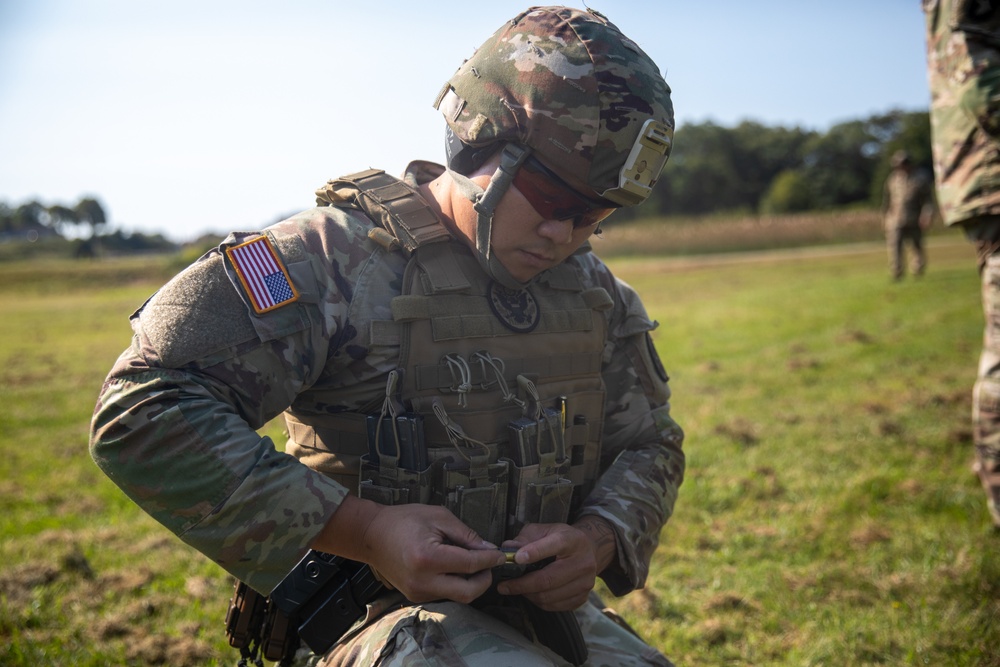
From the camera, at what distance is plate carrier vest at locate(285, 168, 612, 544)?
184 centimetres

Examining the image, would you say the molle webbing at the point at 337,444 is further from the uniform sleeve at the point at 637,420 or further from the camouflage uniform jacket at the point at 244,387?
the uniform sleeve at the point at 637,420

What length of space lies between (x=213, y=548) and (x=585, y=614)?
1.12 m

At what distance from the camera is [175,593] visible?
352cm

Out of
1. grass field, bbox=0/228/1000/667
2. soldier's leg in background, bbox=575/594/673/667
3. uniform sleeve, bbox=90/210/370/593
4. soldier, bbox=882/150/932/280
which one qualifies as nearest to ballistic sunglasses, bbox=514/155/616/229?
uniform sleeve, bbox=90/210/370/593

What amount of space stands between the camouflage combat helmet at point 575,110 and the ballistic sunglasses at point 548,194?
0.04 feet

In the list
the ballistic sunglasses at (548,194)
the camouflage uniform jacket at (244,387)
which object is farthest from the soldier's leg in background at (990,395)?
the camouflage uniform jacket at (244,387)

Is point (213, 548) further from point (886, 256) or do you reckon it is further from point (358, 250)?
point (886, 256)

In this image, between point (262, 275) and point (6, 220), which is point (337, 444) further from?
point (6, 220)

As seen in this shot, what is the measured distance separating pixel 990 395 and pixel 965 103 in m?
1.29

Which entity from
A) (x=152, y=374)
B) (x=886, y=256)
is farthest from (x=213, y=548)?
(x=886, y=256)

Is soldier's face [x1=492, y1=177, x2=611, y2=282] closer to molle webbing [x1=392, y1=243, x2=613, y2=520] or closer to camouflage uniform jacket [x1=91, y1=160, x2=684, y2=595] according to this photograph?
molle webbing [x1=392, y1=243, x2=613, y2=520]

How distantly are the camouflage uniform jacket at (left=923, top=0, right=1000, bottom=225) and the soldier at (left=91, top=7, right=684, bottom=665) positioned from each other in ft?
7.26

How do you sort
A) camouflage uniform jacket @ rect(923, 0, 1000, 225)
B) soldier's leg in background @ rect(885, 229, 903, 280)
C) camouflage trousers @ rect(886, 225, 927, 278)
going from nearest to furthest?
camouflage uniform jacket @ rect(923, 0, 1000, 225) < soldier's leg in background @ rect(885, 229, 903, 280) < camouflage trousers @ rect(886, 225, 927, 278)

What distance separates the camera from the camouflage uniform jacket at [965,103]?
3.32m
